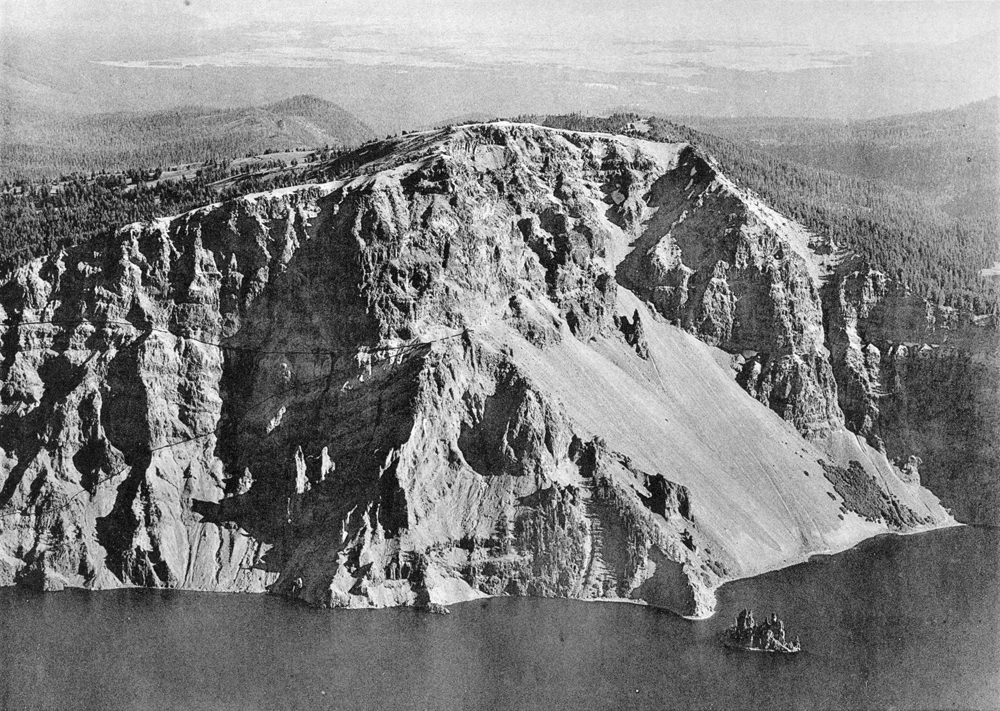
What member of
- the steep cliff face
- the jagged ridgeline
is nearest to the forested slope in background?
the steep cliff face

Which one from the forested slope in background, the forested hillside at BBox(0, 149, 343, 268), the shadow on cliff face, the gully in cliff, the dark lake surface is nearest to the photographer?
the dark lake surface

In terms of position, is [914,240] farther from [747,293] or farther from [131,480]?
[131,480]

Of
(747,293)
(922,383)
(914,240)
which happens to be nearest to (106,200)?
(747,293)

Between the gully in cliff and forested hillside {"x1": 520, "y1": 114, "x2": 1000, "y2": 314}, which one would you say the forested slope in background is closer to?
forested hillside {"x1": 520, "y1": 114, "x2": 1000, "y2": 314}

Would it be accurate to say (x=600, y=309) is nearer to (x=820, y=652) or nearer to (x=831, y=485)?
(x=831, y=485)

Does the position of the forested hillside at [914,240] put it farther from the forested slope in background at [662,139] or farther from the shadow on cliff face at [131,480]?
the shadow on cliff face at [131,480]

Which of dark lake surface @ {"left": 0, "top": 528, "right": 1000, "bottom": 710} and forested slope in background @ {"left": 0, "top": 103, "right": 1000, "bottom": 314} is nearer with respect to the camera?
dark lake surface @ {"left": 0, "top": 528, "right": 1000, "bottom": 710}

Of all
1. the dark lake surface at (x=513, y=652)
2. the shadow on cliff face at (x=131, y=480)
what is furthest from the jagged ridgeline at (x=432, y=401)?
the dark lake surface at (x=513, y=652)
